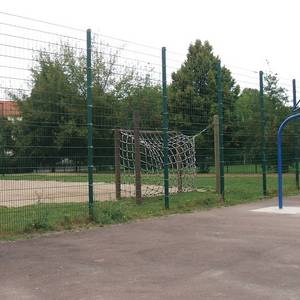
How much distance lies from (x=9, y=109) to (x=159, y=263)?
4270mm

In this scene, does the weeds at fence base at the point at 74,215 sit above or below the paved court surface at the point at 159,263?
above

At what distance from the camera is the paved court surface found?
5457mm

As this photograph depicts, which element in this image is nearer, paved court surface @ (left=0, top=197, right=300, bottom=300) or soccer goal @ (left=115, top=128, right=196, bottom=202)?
paved court surface @ (left=0, top=197, right=300, bottom=300)

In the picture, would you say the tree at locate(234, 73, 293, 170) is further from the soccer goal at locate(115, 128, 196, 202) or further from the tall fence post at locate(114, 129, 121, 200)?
the tall fence post at locate(114, 129, 121, 200)

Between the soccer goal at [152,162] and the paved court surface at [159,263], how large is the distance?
5363mm

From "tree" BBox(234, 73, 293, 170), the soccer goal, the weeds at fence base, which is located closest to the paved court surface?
the weeds at fence base

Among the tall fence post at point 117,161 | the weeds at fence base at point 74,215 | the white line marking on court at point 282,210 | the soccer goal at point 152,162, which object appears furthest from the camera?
the soccer goal at point 152,162

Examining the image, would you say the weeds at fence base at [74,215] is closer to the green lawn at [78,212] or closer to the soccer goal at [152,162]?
the green lawn at [78,212]

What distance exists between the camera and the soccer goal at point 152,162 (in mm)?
15516

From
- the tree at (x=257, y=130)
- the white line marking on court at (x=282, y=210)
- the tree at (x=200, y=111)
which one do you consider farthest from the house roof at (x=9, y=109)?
the tree at (x=257, y=130)

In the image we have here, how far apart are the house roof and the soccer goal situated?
198 inches

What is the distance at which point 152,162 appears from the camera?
17047mm

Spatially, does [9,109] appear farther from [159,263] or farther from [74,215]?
[159,263]

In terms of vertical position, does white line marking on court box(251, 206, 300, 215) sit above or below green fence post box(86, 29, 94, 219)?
below
